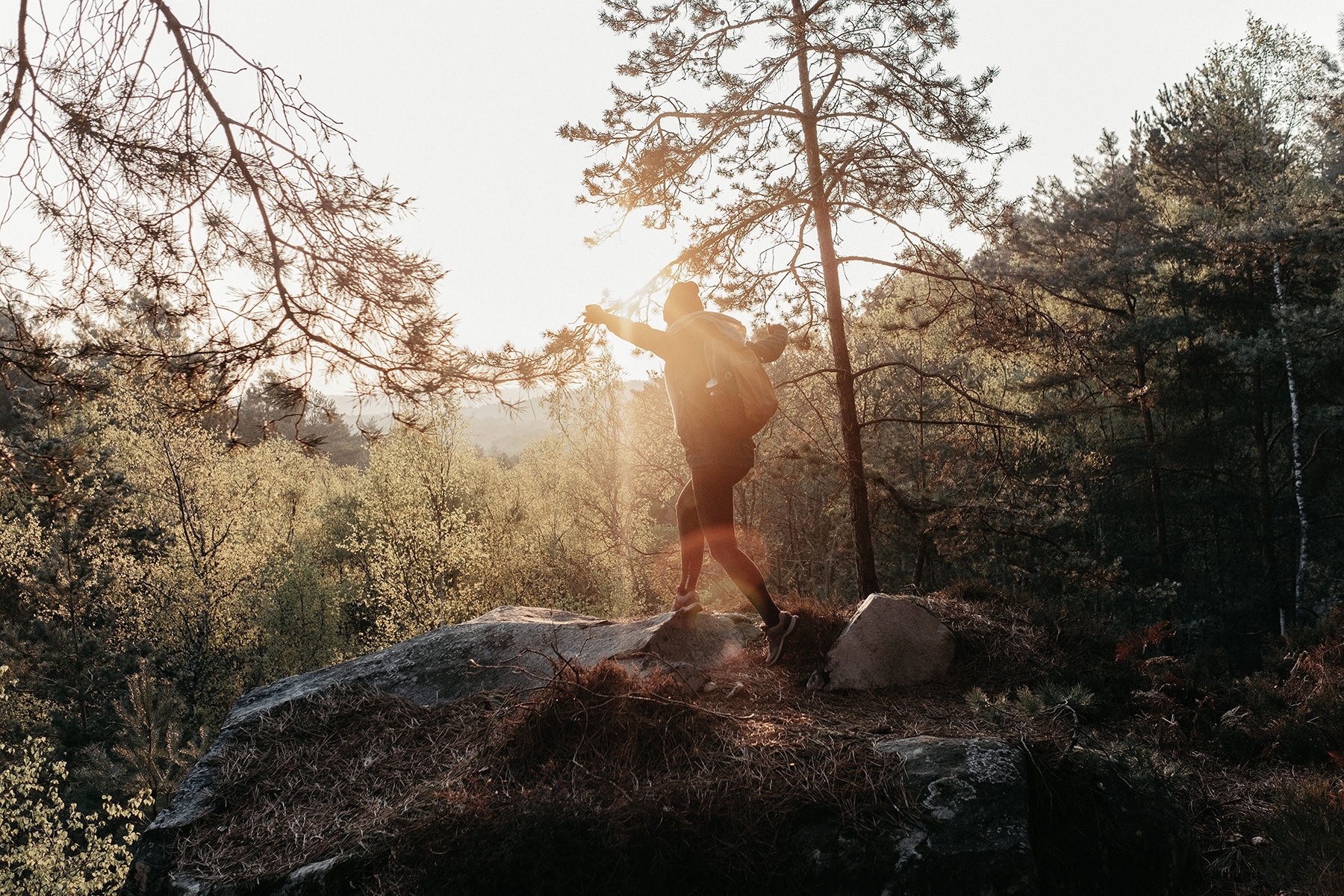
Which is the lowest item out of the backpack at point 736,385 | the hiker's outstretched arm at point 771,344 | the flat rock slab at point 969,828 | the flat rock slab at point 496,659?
the flat rock slab at point 969,828

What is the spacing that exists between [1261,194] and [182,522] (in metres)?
28.8

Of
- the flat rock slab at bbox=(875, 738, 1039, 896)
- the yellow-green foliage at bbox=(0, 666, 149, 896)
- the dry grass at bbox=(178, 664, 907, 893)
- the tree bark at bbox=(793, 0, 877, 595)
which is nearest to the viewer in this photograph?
the flat rock slab at bbox=(875, 738, 1039, 896)

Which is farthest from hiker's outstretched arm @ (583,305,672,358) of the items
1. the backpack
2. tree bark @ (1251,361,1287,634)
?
tree bark @ (1251,361,1287,634)

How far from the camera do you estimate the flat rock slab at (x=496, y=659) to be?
4.06 m

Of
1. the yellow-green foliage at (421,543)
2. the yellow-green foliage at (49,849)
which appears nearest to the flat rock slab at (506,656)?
the yellow-green foliage at (49,849)

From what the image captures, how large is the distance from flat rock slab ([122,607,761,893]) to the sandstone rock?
2.24 ft

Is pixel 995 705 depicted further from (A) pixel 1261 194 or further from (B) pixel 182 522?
(B) pixel 182 522

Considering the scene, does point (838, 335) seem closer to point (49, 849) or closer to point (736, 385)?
point (736, 385)

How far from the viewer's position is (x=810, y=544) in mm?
19625

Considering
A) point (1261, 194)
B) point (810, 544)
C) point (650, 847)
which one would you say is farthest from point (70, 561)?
point (1261, 194)

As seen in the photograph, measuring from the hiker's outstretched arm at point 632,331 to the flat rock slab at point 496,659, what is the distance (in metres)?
1.74

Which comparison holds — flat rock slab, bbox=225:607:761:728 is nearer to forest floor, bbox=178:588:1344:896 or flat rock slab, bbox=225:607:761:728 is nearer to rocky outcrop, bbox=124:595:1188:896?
forest floor, bbox=178:588:1344:896

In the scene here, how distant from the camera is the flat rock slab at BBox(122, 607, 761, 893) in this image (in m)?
4.06

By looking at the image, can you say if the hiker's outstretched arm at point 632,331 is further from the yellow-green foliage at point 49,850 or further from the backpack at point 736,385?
the yellow-green foliage at point 49,850
